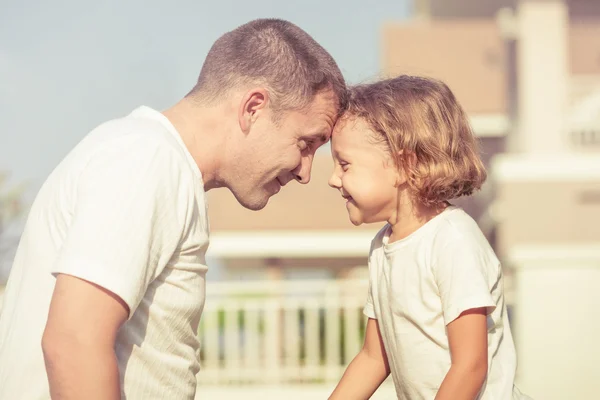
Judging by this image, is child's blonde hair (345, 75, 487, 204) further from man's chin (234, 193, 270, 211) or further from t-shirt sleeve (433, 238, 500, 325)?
man's chin (234, 193, 270, 211)

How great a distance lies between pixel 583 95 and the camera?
1179 cm

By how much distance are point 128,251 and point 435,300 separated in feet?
3.15

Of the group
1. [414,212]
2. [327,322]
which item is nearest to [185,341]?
[414,212]

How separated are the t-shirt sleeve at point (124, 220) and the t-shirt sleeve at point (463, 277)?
2.56ft

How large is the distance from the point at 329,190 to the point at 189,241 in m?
13.5

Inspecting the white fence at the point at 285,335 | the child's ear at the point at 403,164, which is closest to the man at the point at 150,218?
the child's ear at the point at 403,164

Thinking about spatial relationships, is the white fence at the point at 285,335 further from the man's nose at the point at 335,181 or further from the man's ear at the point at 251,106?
the man's ear at the point at 251,106

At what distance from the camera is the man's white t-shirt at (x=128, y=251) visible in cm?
205

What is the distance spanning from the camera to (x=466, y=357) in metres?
2.55

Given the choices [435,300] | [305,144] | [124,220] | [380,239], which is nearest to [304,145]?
[305,144]

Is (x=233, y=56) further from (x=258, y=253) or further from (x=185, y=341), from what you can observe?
(x=258, y=253)

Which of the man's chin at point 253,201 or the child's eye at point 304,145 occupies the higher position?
the child's eye at point 304,145

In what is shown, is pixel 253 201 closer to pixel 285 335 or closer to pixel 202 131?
pixel 202 131

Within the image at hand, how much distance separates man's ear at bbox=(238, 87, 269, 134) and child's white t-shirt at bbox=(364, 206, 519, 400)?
22.2 inches
